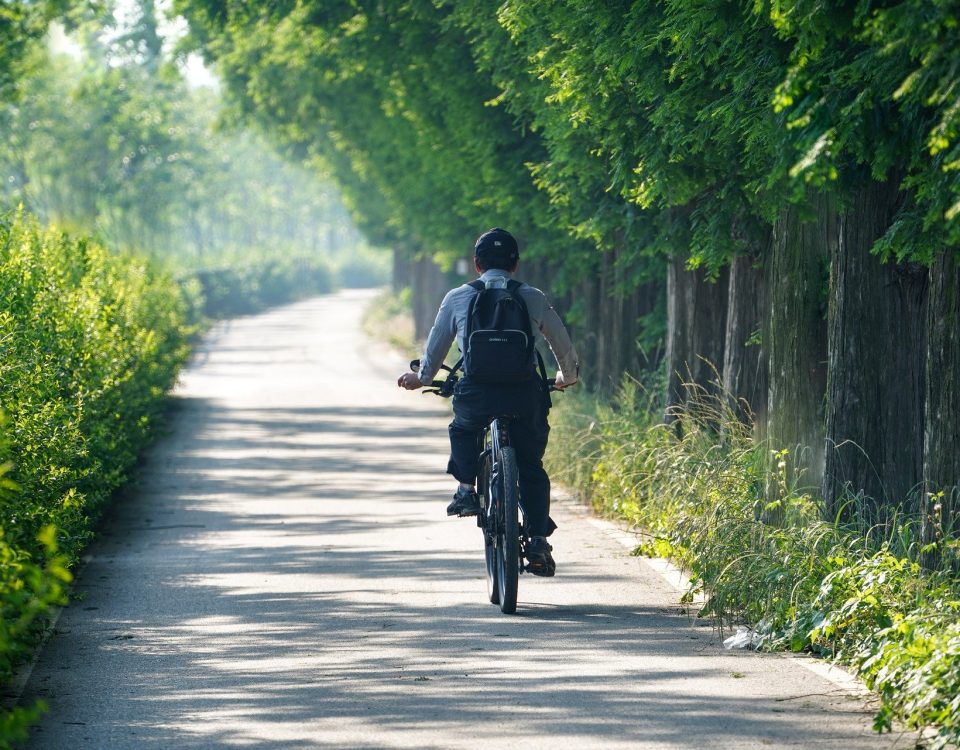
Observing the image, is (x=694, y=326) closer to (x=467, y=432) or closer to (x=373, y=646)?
(x=467, y=432)

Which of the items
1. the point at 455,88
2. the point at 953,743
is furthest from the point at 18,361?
the point at 455,88

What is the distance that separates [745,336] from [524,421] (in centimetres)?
360

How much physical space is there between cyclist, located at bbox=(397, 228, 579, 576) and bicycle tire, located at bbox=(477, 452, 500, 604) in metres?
0.15

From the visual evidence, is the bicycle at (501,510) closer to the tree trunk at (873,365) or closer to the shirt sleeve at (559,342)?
the shirt sleeve at (559,342)

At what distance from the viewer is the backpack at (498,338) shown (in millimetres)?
9398

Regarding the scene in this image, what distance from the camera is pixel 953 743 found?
6.20 m

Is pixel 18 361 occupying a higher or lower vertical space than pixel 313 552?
higher

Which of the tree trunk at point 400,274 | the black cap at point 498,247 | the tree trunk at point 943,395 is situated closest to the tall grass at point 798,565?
the tree trunk at point 943,395

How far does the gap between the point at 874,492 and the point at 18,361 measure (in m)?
4.71

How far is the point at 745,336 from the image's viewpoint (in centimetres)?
1273

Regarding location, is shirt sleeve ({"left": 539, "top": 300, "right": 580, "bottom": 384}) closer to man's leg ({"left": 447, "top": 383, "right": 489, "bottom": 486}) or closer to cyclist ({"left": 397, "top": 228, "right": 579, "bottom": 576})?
cyclist ({"left": 397, "top": 228, "right": 579, "bottom": 576})

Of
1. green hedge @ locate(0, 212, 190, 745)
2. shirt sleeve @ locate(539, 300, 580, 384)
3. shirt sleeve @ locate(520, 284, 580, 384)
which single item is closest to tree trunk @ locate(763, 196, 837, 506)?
shirt sleeve @ locate(539, 300, 580, 384)

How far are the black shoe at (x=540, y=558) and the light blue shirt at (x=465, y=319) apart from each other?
1036 mm

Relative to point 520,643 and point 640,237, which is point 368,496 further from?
point 520,643
